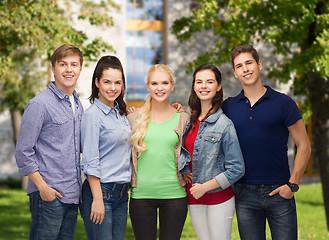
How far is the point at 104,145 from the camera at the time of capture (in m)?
3.74

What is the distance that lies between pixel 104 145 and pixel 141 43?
50.4 feet

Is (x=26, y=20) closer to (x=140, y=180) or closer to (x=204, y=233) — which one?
(x=140, y=180)

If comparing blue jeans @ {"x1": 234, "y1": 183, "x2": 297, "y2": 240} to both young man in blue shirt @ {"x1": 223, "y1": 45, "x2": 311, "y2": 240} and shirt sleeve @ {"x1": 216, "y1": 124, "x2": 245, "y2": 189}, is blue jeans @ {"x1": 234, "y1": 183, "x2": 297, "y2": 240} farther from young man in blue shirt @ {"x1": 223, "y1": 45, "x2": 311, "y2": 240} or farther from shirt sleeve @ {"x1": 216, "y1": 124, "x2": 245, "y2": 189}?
shirt sleeve @ {"x1": 216, "y1": 124, "x2": 245, "y2": 189}

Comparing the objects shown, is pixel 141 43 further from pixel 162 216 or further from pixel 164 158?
pixel 162 216

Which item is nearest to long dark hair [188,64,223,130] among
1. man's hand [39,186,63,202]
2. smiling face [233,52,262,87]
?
smiling face [233,52,262,87]

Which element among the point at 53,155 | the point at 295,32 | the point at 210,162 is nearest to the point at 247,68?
the point at 210,162

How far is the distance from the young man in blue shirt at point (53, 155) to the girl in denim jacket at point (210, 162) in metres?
0.99

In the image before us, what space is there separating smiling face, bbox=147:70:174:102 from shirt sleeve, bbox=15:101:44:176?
101cm

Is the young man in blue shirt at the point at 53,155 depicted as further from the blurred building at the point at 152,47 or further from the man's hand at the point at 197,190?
the blurred building at the point at 152,47

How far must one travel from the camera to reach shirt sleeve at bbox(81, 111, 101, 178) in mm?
3629

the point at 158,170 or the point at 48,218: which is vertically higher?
the point at 158,170

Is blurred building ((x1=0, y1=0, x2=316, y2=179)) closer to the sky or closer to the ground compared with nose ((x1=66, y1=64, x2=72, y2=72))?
closer to the sky

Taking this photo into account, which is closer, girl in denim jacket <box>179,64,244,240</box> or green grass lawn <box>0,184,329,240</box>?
girl in denim jacket <box>179,64,244,240</box>

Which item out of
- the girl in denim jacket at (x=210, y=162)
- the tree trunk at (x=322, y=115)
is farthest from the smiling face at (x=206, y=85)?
the tree trunk at (x=322, y=115)
